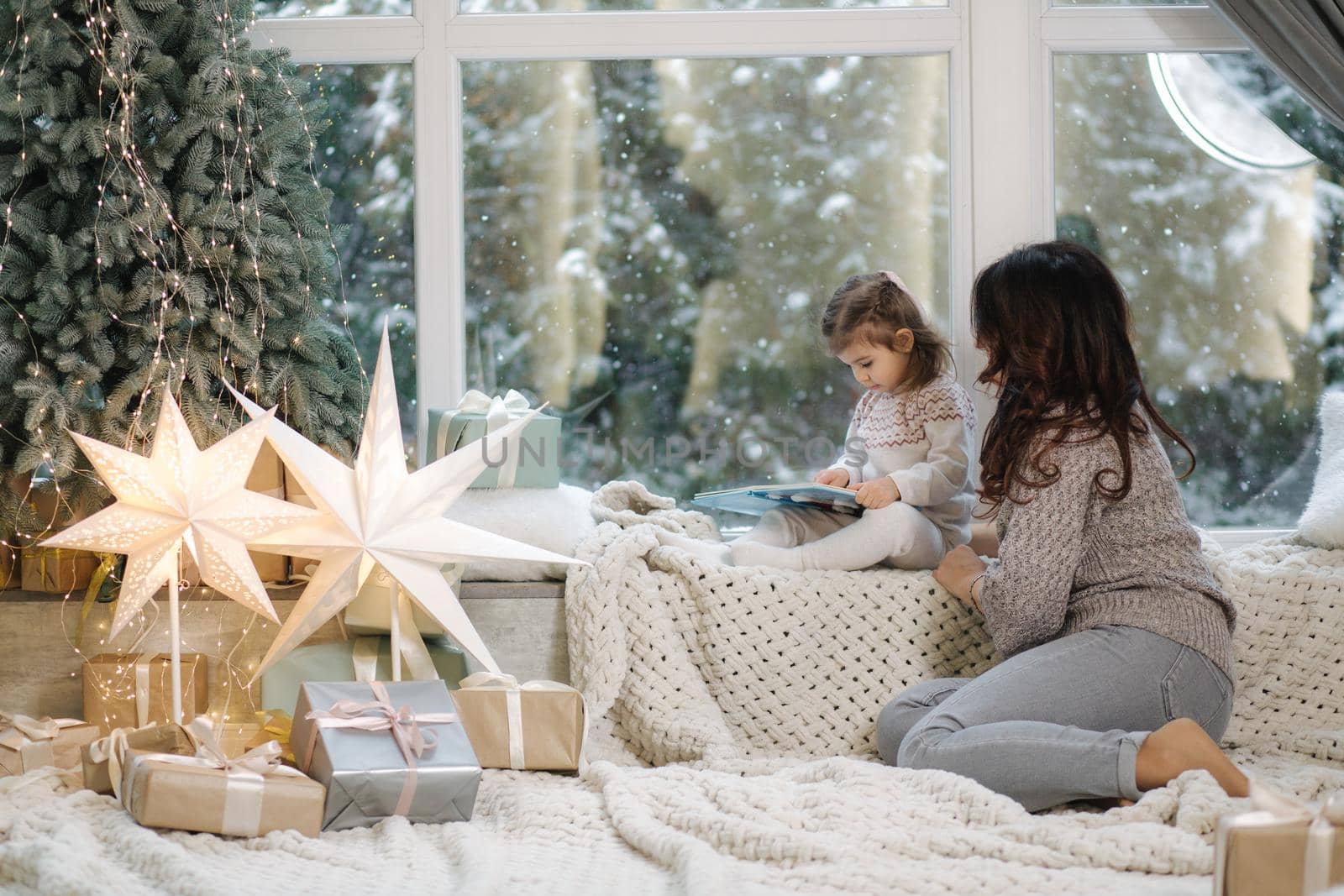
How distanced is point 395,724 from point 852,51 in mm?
1650

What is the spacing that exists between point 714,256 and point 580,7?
0.59m

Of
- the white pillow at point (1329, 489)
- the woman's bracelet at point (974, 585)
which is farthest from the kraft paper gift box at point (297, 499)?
the white pillow at point (1329, 489)

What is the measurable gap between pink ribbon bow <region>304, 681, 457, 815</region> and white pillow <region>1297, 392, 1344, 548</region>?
62.2 inches

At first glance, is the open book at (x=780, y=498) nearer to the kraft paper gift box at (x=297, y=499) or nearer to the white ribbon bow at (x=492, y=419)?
the white ribbon bow at (x=492, y=419)

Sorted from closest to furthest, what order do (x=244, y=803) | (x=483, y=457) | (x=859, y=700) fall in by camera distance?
1. (x=244, y=803)
2. (x=483, y=457)
3. (x=859, y=700)

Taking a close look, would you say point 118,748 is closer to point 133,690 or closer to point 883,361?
point 133,690

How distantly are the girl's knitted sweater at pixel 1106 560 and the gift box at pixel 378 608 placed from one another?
0.88 metres

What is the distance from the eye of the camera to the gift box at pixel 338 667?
76.5 inches

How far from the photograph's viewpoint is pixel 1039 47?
7.85 feet

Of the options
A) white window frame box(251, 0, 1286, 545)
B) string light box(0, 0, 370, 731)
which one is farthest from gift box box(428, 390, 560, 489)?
string light box(0, 0, 370, 731)

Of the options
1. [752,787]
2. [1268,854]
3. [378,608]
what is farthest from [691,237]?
[1268,854]

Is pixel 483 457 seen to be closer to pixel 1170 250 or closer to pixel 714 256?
pixel 714 256

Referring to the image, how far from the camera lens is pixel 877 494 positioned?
204 centimetres

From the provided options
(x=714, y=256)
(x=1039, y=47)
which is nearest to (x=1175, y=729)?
(x=714, y=256)
